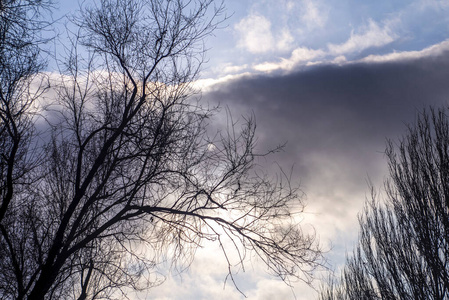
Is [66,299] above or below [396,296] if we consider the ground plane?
below

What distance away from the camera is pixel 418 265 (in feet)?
33.8

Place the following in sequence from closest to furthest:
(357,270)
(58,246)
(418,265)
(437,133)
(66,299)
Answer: (58,246) < (437,133) < (418,265) < (66,299) < (357,270)

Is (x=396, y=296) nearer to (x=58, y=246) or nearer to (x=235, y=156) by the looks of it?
(x=235, y=156)

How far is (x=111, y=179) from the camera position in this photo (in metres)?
6.98

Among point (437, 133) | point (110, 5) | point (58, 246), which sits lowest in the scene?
point (58, 246)

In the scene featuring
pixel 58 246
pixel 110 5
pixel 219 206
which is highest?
pixel 110 5

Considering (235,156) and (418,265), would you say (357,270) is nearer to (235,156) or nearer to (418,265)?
(418,265)

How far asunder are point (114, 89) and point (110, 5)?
55.8 inches

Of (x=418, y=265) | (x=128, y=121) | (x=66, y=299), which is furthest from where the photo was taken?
(x=66, y=299)

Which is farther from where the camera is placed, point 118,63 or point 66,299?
point 66,299

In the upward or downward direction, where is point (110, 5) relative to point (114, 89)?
upward

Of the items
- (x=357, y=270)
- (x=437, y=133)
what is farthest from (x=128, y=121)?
(x=357, y=270)

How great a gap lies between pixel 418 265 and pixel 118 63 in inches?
340

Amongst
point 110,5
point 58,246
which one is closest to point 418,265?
point 58,246
